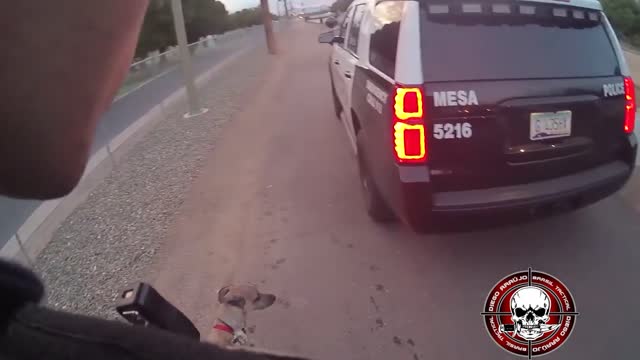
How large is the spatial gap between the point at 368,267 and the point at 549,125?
1666 mm

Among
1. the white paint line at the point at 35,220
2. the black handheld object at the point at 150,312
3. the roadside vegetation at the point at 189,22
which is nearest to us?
the black handheld object at the point at 150,312

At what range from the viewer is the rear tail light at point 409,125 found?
2838 mm

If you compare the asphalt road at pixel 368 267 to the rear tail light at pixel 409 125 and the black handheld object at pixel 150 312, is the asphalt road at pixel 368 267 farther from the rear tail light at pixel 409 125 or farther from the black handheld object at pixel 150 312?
the black handheld object at pixel 150 312

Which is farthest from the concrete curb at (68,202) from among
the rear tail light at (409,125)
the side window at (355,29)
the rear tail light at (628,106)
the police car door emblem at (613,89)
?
the rear tail light at (628,106)

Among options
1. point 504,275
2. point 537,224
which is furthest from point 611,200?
point 504,275

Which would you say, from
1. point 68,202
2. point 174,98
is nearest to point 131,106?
point 174,98

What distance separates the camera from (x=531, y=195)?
2.99 metres

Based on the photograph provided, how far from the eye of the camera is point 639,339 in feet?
8.66

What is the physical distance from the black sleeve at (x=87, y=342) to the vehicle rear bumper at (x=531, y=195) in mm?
2520

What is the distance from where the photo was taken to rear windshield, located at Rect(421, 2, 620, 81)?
2.85m

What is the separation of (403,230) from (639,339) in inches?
74.6

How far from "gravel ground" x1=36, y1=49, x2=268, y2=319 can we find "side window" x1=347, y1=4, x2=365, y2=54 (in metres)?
2.60

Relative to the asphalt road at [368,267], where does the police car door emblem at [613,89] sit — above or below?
above
